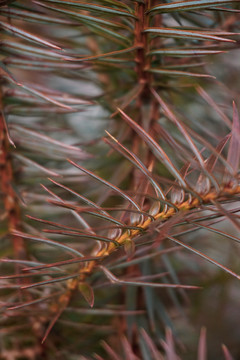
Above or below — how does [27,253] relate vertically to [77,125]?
below

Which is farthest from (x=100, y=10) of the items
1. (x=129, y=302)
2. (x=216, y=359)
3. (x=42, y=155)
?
(x=216, y=359)

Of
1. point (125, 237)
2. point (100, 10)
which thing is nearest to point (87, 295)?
point (125, 237)

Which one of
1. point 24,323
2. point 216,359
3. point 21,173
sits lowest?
point 216,359

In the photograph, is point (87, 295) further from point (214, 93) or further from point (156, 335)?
point (214, 93)

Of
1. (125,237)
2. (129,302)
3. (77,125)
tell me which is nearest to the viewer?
(125,237)

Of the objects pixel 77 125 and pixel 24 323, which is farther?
pixel 77 125

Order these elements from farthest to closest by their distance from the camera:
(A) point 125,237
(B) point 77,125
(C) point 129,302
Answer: (B) point 77,125 → (C) point 129,302 → (A) point 125,237

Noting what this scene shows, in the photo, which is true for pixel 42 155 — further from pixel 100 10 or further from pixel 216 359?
pixel 216 359
